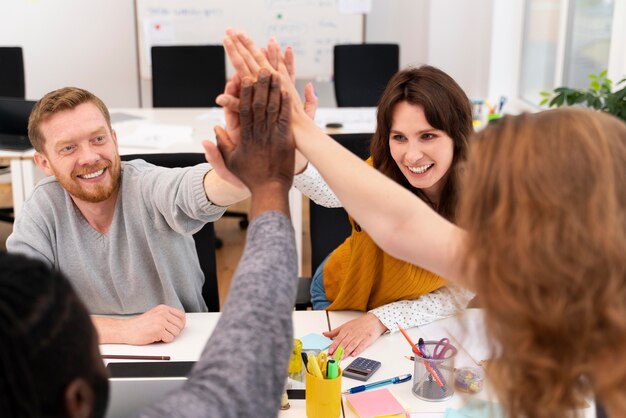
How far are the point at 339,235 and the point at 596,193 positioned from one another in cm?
166

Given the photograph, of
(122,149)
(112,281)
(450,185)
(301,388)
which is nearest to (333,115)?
(122,149)

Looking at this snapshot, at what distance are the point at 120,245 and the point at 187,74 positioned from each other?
2.84m

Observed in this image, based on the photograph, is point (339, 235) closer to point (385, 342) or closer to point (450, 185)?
point (450, 185)

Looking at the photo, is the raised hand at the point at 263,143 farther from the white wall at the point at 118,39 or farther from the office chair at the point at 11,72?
the white wall at the point at 118,39

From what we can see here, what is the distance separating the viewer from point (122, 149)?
363 centimetres

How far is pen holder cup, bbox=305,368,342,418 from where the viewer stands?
145cm

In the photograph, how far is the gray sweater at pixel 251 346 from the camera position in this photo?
84 cm

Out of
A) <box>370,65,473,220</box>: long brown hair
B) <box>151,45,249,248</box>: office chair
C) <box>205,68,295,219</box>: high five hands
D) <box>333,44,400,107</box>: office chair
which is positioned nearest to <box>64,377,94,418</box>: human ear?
<box>205,68,295,219</box>: high five hands

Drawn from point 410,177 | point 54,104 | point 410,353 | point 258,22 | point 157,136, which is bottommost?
point 410,353

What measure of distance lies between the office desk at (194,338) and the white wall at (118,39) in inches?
150

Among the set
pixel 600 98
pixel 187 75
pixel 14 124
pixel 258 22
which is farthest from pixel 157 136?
pixel 600 98

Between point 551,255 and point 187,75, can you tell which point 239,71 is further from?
point 187,75

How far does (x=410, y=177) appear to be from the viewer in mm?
2148

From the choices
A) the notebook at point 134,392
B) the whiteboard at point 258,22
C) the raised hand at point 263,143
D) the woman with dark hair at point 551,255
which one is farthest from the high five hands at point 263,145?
the whiteboard at point 258,22
